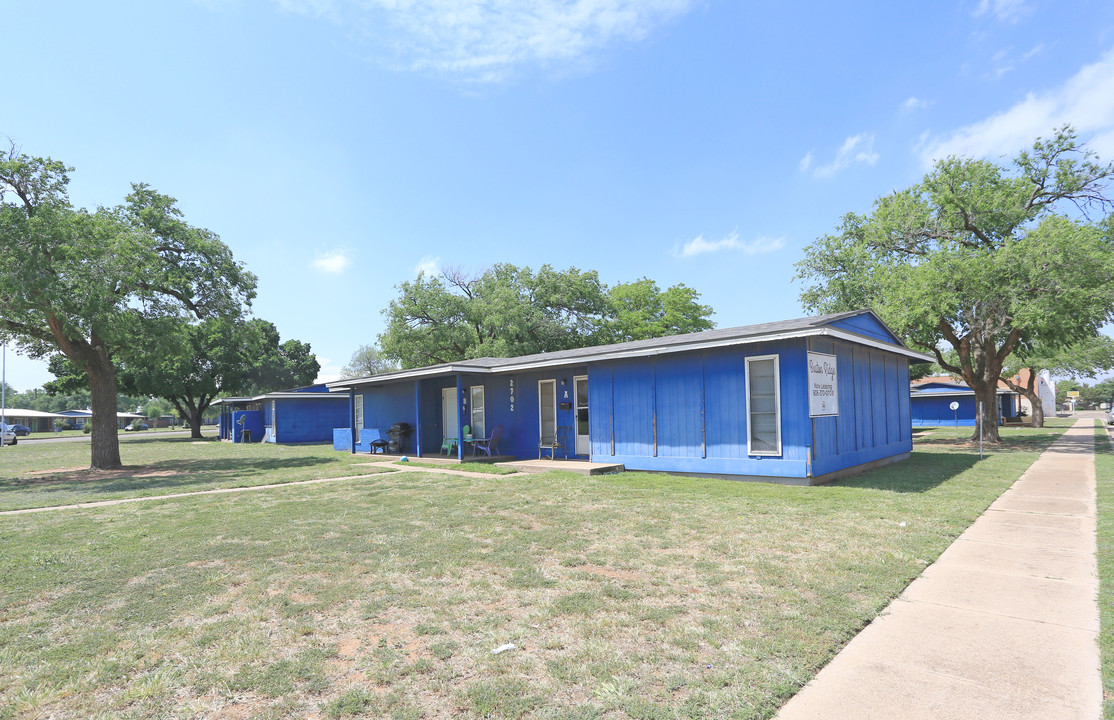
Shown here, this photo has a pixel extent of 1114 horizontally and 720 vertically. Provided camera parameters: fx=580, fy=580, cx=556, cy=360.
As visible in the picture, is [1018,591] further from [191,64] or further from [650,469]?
[191,64]

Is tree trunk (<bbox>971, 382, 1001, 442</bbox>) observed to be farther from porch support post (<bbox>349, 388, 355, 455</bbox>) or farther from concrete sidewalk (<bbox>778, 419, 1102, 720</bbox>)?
porch support post (<bbox>349, 388, 355, 455</bbox>)

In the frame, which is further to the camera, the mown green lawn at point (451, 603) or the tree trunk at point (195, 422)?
the tree trunk at point (195, 422)

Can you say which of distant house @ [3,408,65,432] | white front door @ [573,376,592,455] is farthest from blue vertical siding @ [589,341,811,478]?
distant house @ [3,408,65,432]

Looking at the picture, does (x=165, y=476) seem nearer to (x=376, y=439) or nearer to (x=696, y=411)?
(x=376, y=439)

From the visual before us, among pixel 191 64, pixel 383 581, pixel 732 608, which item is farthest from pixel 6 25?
pixel 732 608

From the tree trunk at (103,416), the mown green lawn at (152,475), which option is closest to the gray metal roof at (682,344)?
the mown green lawn at (152,475)

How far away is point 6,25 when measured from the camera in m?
11.5

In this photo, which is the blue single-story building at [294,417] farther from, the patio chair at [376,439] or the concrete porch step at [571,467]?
the concrete porch step at [571,467]

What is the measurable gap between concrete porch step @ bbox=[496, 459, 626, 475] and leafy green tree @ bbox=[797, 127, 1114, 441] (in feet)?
41.5

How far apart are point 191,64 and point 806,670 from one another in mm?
15176

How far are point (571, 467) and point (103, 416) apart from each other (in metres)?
13.9

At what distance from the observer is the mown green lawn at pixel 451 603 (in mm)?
3068

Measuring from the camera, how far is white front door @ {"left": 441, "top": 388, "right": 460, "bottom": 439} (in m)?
18.3

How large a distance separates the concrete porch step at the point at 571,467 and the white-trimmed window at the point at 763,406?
308cm
